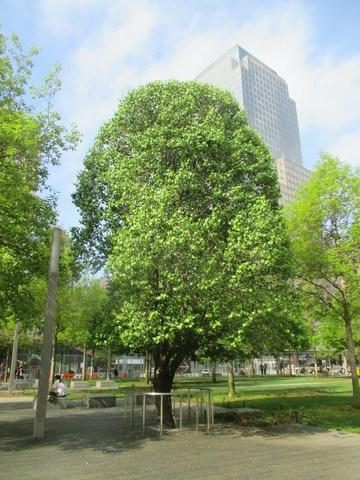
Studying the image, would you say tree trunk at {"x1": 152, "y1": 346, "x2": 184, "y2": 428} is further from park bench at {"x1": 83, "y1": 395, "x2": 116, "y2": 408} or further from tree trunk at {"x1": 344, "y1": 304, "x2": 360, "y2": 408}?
tree trunk at {"x1": 344, "y1": 304, "x2": 360, "y2": 408}

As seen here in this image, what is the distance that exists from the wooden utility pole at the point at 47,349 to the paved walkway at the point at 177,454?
0.57 m

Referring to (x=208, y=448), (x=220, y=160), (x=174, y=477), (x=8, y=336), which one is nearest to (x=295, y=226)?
(x=220, y=160)

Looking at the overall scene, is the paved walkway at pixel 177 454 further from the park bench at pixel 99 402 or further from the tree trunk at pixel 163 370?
the park bench at pixel 99 402

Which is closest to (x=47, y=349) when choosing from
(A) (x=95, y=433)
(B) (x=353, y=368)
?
(A) (x=95, y=433)

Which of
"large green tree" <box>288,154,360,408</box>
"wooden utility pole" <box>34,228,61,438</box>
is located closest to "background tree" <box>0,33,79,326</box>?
"wooden utility pole" <box>34,228,61,438</box>

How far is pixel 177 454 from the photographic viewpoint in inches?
402

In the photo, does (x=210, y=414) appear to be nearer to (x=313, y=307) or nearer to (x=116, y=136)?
(x=313, y=307)

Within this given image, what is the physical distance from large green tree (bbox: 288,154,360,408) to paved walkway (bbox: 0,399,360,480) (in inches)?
294

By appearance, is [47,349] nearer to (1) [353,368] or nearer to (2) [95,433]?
(2) [95,433]

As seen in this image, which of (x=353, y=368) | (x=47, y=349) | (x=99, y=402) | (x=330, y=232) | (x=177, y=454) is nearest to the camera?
(x=177, y=454)

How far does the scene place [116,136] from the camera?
16.9 metres

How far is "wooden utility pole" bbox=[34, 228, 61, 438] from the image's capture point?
12477 mm

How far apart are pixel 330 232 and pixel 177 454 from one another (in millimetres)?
13082

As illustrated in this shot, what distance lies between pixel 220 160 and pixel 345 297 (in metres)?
9.39
